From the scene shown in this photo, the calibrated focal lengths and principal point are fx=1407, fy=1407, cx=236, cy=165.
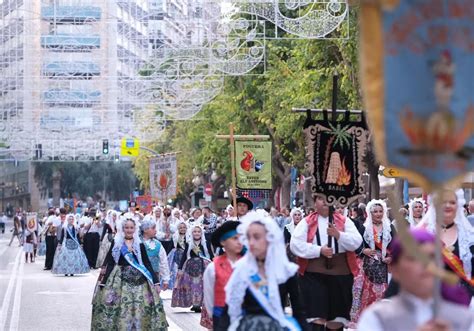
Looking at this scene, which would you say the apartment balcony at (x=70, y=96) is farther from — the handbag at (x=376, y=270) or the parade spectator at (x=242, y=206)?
the handbag at (x=376, y=270)

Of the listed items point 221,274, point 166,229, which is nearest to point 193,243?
point 166,229

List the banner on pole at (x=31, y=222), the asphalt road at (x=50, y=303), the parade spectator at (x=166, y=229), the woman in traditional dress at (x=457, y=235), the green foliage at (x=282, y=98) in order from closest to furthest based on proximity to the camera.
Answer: the woman in traditional dress at (x=457, y=235) → the asphalt road at (x=50, y=303) → the parade spectator at (x=166, y=229) → the green foliage at (x=282, y=98) → the banner on pole at (x=31, y=222)

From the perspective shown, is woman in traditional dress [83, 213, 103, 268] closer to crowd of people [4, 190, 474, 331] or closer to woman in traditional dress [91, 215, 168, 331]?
crowd of people [4, 190, 474, 331]

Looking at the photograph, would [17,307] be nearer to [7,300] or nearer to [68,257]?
[7,300]

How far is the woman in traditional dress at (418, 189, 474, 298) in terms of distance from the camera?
34.4 feet

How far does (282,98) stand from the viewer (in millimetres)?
41875

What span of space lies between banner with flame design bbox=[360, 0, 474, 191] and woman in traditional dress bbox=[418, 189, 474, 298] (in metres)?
4.87

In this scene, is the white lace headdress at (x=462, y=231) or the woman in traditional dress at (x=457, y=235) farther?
the white lace headdress at (x=462, y=231)

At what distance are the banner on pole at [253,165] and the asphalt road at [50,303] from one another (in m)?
2.31

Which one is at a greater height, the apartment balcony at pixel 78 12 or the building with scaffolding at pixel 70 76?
the apartment balcony at pixel 78 12

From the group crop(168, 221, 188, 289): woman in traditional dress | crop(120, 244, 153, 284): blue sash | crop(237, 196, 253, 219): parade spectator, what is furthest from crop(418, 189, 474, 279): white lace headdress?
crop(168, 221, 188, 289): woman in traditional dress

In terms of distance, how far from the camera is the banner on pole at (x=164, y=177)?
34.7m

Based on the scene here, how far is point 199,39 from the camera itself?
45.6 metres

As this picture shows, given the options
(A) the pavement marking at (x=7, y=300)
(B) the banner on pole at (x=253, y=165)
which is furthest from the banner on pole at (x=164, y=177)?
(B) the banner on pole at (x=253, y=165)
